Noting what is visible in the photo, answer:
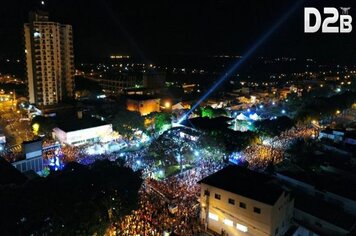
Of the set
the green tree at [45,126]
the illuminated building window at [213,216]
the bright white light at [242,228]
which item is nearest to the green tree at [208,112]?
the green tree at [45,126]

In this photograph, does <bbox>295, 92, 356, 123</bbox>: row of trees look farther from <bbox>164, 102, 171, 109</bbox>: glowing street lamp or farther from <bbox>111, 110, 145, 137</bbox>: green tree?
<bbox>111, 110, 145, 137</bbox>: green tree

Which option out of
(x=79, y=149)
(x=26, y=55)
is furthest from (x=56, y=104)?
(x=79, y=149)

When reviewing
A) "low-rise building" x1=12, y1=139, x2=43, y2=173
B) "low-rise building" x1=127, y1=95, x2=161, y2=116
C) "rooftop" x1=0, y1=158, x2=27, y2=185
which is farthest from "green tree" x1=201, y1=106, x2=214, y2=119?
"rooftop" x1=0, y1=158, x2=27, y2=185

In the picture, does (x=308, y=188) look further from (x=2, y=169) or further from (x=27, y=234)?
(x=2, y=169)

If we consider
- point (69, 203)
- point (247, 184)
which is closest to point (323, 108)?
point (247, 184)

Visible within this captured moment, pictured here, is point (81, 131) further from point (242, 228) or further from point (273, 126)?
point (242, 228)
